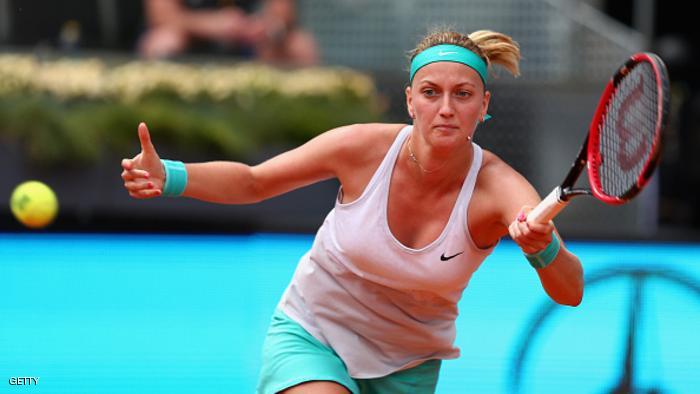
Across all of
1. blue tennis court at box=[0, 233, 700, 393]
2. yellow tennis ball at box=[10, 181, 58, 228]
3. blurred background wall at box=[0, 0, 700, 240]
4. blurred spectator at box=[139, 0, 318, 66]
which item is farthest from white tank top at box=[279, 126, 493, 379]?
blurred spectator at box=[139, 0, 318, 66]

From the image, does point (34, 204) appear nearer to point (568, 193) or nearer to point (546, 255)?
point (546, 255)

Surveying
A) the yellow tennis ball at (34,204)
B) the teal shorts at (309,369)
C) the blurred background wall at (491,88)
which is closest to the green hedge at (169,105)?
the blurred background wall at (491,88)

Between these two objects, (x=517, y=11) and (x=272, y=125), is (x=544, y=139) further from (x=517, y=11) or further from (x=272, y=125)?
(x=272, y=125)

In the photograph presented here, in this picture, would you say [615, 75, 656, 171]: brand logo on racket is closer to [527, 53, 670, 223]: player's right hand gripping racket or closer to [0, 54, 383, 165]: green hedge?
[527, 53, 670, 223]: player's right hand gripping racket

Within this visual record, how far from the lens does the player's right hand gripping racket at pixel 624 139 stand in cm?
297

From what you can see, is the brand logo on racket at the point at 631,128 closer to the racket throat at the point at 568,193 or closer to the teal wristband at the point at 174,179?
the racket throat at the point at 568,193

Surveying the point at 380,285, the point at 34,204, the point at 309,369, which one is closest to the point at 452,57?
the point at 380,285

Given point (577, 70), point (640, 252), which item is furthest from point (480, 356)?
point (577, 70)

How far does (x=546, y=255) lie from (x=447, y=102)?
0.54 m

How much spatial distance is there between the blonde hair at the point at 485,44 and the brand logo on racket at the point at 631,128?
0.41m

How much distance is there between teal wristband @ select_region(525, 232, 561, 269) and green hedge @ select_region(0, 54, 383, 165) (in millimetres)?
3966

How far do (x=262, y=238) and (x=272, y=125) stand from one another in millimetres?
1665

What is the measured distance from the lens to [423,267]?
355 cm

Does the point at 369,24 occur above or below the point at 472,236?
above
